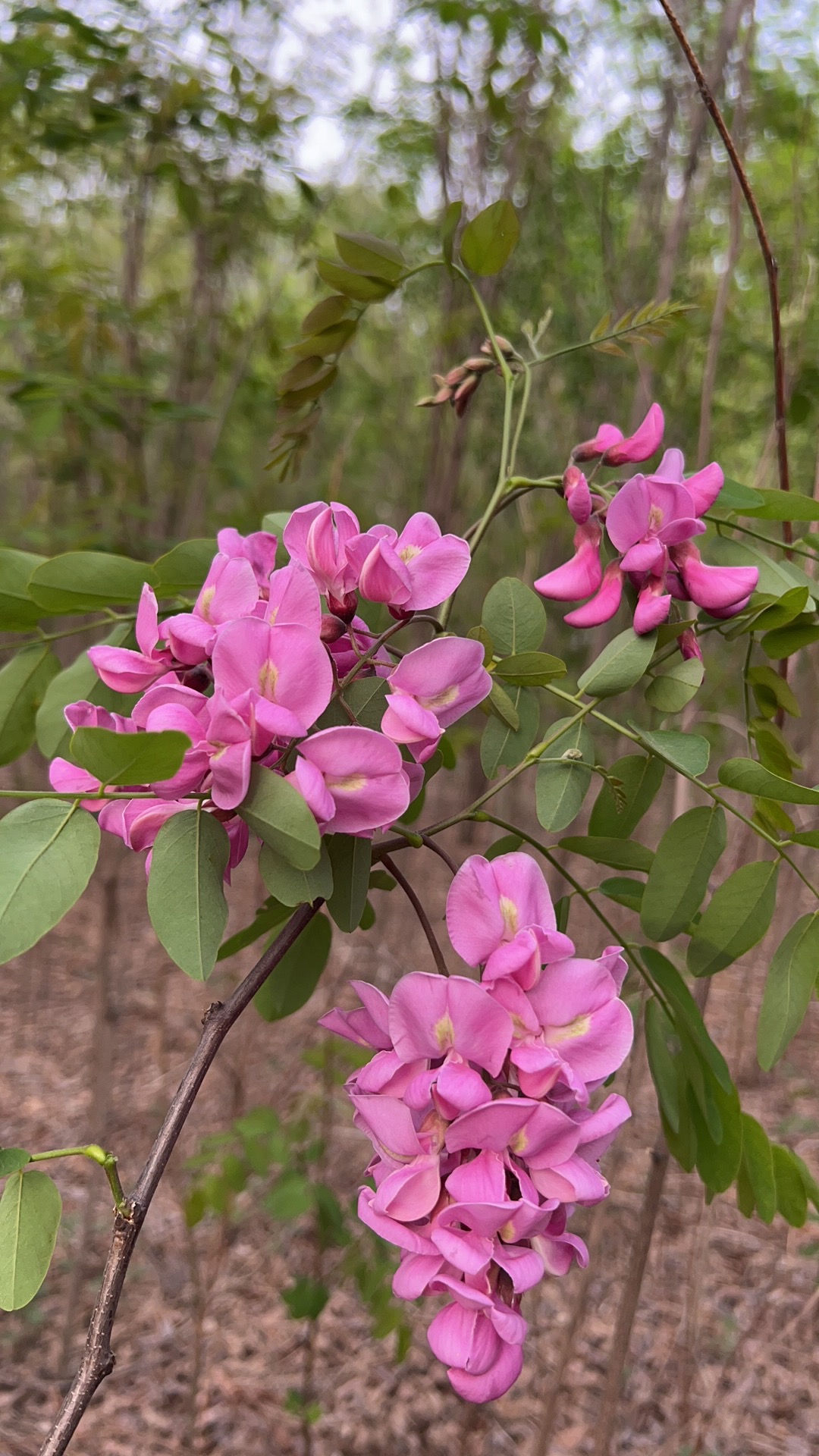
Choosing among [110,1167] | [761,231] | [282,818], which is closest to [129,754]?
[282,818]

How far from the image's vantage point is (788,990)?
542 millimetres

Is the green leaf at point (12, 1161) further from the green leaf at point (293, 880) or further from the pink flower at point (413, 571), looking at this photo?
the pink flower at point (413, 571)

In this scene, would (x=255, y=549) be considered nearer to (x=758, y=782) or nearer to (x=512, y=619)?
(x=512, y=619)

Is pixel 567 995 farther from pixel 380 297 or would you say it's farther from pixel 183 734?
pixel 380 297

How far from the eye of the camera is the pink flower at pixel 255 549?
0.52m

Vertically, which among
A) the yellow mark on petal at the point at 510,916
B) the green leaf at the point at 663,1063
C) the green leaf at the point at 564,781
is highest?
the green leaf at the point at 564,781

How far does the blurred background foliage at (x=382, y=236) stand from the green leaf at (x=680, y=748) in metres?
0.47

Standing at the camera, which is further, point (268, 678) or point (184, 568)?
point (184, 568)

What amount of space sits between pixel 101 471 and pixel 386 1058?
1625 mm

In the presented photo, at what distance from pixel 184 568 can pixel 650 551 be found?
0.94 ft

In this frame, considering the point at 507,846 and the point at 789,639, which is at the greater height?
the point at 789,639

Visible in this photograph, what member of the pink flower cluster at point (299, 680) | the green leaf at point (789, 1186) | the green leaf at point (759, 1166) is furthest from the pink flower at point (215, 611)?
the green leaf at point (789, 1186)

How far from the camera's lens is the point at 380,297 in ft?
2.20

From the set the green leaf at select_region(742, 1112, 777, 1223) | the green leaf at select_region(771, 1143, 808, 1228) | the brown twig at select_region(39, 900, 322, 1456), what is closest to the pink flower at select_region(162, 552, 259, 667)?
the brown twig at select_region(39, 900, 322, 1456)
